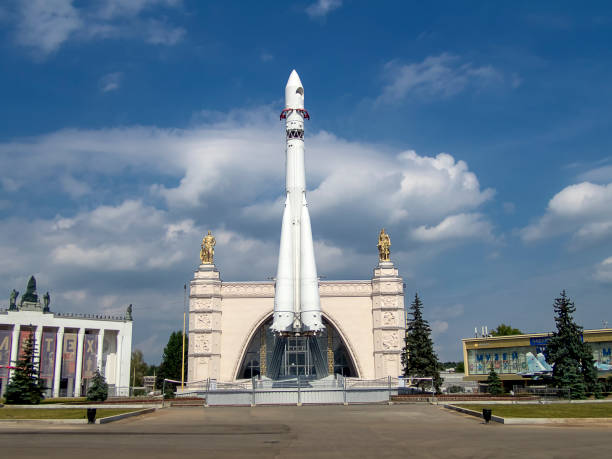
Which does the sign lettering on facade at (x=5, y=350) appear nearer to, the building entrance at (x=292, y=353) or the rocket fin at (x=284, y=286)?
the building entrance at (x=292, y=353)

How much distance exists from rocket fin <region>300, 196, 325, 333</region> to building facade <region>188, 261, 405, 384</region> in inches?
525

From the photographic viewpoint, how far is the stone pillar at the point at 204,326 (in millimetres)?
52750

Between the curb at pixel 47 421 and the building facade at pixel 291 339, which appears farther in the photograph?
the building facade at pixel 291 339

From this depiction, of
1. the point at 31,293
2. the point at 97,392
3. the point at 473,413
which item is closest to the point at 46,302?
the point at 31,293

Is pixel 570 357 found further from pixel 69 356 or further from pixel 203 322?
pixel 69 356

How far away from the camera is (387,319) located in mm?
53750

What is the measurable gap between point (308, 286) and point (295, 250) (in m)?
2.98

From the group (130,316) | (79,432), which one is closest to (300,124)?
(130,316)

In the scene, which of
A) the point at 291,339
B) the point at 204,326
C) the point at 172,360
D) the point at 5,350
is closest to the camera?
the point at 5,350

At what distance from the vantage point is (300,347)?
2158 inches

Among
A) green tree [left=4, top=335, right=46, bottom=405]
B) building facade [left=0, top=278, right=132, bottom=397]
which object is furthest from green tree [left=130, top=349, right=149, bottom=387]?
green tree [left=4, top=335, right=46, bottom=405]

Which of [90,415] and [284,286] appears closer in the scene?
[90,415]

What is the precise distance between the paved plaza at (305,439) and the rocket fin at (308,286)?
17897 millimetres

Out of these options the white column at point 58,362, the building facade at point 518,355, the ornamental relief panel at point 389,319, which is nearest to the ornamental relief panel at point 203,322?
the white column at point 58,362
